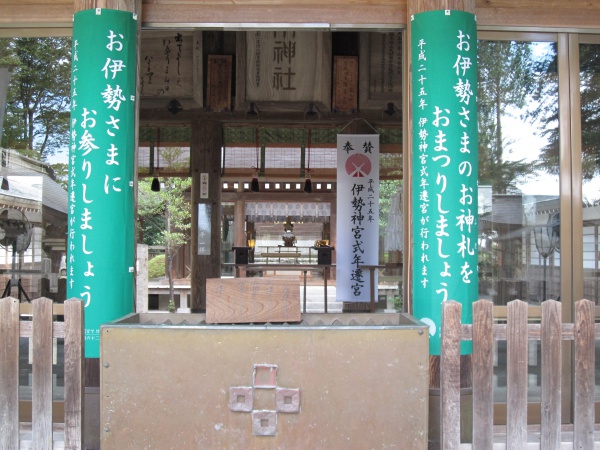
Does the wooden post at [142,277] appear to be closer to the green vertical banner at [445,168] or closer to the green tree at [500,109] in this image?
the green tree at [500,109]

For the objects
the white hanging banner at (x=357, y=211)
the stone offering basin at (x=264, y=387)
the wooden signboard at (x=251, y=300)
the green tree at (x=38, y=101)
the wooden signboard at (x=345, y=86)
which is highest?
the wooden signboard at (x=345, y=86)

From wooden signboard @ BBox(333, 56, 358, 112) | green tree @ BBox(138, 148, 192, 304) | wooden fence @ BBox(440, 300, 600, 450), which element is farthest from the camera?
green tree @ BBox(138, 148, 192, 304)

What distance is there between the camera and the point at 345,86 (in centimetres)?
772

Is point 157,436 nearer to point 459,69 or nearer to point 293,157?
point 459,69

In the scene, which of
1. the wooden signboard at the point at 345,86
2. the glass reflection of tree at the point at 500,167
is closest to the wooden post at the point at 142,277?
the wooden signboard at the point at 345,86

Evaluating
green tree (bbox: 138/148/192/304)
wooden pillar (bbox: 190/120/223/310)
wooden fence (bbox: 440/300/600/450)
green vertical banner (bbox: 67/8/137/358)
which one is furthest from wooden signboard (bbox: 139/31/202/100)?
Result: wooden fence (bbox: 440/300/600/450)

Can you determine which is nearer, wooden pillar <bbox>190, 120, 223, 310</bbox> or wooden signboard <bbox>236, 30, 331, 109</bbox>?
wooden signboard <bbox>236, 30, 331, 109</bbox>

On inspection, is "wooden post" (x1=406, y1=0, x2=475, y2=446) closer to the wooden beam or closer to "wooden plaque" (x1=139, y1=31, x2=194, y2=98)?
the wooden beam

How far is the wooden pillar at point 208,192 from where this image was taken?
8.99 meters

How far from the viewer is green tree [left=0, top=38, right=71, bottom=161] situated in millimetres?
5312

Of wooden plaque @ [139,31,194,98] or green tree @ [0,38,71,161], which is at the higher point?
wooden plaque @ [139,31,194,98]

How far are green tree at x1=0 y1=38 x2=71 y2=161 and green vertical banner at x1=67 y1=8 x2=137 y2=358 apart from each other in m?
1.67

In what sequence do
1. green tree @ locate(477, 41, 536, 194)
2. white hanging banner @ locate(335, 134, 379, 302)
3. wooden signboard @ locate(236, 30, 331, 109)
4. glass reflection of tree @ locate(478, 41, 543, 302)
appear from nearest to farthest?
1. green tree @ locate(477, 41, 536, 194)
2. glass reflection of tree @ locate(478, 41, 543, 302)
3. wooden signboard @ locate(236, 30, 331, 109)
4. white hanging banner @ locate(335, 134, 379, 302)

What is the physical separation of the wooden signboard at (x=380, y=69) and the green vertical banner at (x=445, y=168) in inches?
151
